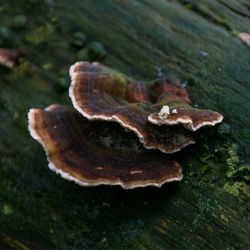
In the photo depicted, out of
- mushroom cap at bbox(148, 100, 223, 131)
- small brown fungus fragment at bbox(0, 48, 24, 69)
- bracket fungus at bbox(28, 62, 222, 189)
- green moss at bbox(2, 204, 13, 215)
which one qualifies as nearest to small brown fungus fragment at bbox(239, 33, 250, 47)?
bracket fungus at bbox(28, 62, 222, 189)

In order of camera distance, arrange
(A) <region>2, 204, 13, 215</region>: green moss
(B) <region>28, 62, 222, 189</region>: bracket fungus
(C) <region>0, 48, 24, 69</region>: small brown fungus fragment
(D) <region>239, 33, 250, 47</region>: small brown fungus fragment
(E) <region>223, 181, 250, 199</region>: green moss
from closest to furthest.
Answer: (B) <region>28, 62, 222, 189</region>: bracket fungus → (E) <region>223, 181, 250, 199</region>: green moss → (A) <region>2, 204, 13, 215</region>: green moss → (D) <region>239, 33, 250, 47</region>: small brown fungus fragment → (C) <region>0, 48, 24, 69</region>: small brown fungus fragment

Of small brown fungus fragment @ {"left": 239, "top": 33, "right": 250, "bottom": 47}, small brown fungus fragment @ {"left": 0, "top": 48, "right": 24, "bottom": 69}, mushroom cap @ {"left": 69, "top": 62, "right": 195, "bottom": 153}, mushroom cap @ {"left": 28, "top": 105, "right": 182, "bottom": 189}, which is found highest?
small brown fungus fragment @ {"left": 239, "top": 33, "right": 250, "bottom": 47}

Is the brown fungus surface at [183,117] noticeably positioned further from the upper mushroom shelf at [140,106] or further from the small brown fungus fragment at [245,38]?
the small brown fungus fragment at [245,38]

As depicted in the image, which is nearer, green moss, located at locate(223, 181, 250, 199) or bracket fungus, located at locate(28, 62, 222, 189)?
bracket fungus, located at locate(28, 62, 222, 189)

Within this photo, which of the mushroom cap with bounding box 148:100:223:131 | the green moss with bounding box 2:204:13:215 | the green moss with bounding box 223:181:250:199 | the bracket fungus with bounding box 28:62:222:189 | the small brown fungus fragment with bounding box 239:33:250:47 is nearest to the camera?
the mushroom cap with bounding box 148:100:223:131

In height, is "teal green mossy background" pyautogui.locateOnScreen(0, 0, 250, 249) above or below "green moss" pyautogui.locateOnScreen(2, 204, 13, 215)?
above

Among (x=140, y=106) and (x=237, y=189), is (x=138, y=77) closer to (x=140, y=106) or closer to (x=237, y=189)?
(x=140, y=106)

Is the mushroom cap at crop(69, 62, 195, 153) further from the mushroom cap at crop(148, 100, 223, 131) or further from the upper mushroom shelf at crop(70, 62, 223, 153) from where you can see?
the mushroom cap at crop(148, 100, 223, 131)
